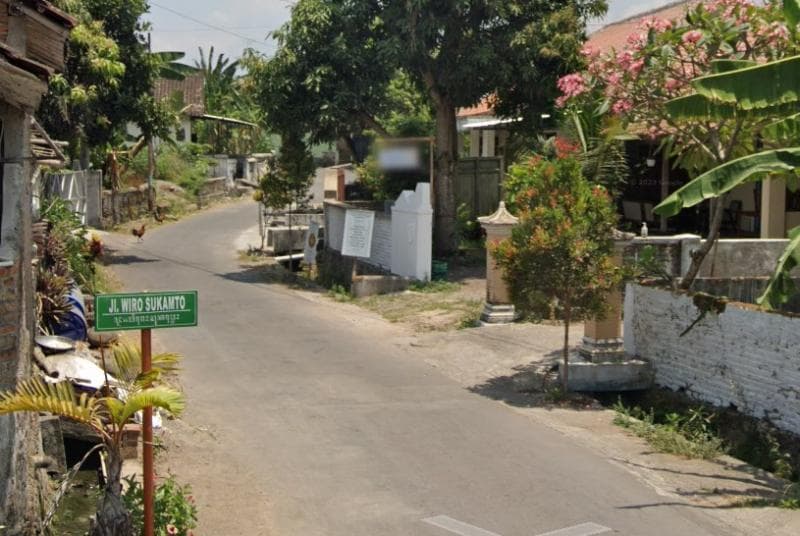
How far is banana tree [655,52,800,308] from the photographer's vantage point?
977 cm

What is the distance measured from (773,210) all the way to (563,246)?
8.56 metres

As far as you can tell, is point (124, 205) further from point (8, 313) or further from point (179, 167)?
point (8, 313)

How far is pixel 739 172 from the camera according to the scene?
1049cm

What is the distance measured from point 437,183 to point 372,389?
1113 cm

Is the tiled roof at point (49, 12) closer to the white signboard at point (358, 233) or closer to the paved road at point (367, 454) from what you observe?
the paved road at point (367, 454)

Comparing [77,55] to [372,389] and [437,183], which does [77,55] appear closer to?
[437,183]

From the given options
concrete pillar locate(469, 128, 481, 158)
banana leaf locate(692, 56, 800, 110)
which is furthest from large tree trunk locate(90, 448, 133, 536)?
concrete pillar locate(469, 128, 481, 158)

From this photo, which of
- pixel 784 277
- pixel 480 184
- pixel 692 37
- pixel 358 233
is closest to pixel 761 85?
pixel 784 277

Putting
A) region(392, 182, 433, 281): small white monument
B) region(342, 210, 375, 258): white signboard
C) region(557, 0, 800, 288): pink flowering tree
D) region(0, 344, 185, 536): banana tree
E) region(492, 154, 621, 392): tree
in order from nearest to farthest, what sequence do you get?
region(0, 344, 185, 536): banana tree
region(557, 0, 800, 288): pink flowering tree
region(492, 154, 621, 392): tree
region(392, 182, 433, 281): small white monument
region(342, 210, 375, 258): white signboard

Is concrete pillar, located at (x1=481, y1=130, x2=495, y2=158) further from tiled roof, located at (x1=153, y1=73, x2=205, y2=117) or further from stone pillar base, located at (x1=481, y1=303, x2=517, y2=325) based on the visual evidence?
tiled roof, located at (x1=153, y1=73, x2=205, y2=117)

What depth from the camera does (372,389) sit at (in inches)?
559

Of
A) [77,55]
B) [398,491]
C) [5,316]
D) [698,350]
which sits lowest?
[398,491]

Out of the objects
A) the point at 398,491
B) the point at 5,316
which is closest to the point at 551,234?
the point at 398,491

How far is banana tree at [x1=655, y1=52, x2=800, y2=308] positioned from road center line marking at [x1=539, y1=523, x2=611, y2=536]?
2.77 metres
